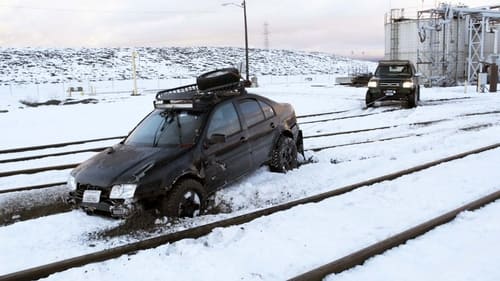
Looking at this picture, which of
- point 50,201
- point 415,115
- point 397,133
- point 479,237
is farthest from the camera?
point 415,115

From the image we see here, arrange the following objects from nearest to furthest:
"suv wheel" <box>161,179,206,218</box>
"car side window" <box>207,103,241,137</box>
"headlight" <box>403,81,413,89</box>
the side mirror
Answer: "suv wheel" <box>161,179,206,218</box>
the side mirror
"car side window" <box>207,103,241,137</box>
"headlight" <box>403,81,413,89</box>

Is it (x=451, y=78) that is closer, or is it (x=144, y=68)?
(x=451, y=78)

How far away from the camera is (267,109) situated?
8.64 meters

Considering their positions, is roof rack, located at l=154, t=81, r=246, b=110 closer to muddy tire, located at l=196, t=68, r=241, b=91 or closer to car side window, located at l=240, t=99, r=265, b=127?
muddy tire, located at l=196, t=68, r=241, b=91

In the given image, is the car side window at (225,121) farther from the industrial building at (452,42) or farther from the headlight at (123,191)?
the industrial building at (452,42)

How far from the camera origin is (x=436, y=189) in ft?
24.1

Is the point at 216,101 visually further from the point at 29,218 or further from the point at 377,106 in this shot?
the point at 377,106

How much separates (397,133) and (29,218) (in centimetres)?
989

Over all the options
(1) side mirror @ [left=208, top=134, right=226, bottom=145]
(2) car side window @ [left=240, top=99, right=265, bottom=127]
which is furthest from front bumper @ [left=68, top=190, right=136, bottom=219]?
(2) car side window @ [left=240, top=99, right=265, bottom=127]

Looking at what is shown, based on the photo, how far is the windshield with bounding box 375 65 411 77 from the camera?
20.6 m

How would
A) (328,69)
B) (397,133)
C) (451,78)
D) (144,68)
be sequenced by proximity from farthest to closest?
(328,69), (144,68), (451,78), (397,133)

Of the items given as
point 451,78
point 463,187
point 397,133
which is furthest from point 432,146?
point 451,78

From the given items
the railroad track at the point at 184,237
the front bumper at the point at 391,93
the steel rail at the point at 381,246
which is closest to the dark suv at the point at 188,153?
the railroad track at the point at 184,237

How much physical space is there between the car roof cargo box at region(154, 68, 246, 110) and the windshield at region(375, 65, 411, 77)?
1412cm
